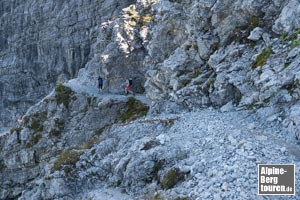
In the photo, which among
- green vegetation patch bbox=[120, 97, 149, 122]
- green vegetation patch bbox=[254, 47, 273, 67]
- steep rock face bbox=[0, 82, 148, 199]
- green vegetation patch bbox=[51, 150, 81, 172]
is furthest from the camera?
steep rock face bbox=[0, 82, 148, 199]

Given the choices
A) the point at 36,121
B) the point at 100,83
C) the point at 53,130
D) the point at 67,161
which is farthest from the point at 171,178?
the point at 36,121

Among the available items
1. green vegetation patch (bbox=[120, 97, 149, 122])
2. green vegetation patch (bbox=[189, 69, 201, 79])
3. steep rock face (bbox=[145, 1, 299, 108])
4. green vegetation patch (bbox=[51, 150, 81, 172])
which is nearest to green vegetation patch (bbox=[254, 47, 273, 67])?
steep rock face (bbox=[145, 1, 299, 108])

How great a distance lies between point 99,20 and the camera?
7669 cm

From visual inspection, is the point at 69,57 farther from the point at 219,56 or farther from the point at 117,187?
the point at 117,187

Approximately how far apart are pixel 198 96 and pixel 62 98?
24989 mm

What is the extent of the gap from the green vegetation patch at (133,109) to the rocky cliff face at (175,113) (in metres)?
0.17

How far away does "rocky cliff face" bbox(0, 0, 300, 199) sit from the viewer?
17.7 meters

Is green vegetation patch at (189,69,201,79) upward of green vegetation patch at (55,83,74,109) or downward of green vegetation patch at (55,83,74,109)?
upward

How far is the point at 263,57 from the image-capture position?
83.4 feet

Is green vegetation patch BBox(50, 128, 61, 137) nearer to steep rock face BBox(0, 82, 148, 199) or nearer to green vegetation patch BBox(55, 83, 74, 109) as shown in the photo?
steep rock face BBox(0, 82, 148, 199)

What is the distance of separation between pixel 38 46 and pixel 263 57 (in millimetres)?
76653
